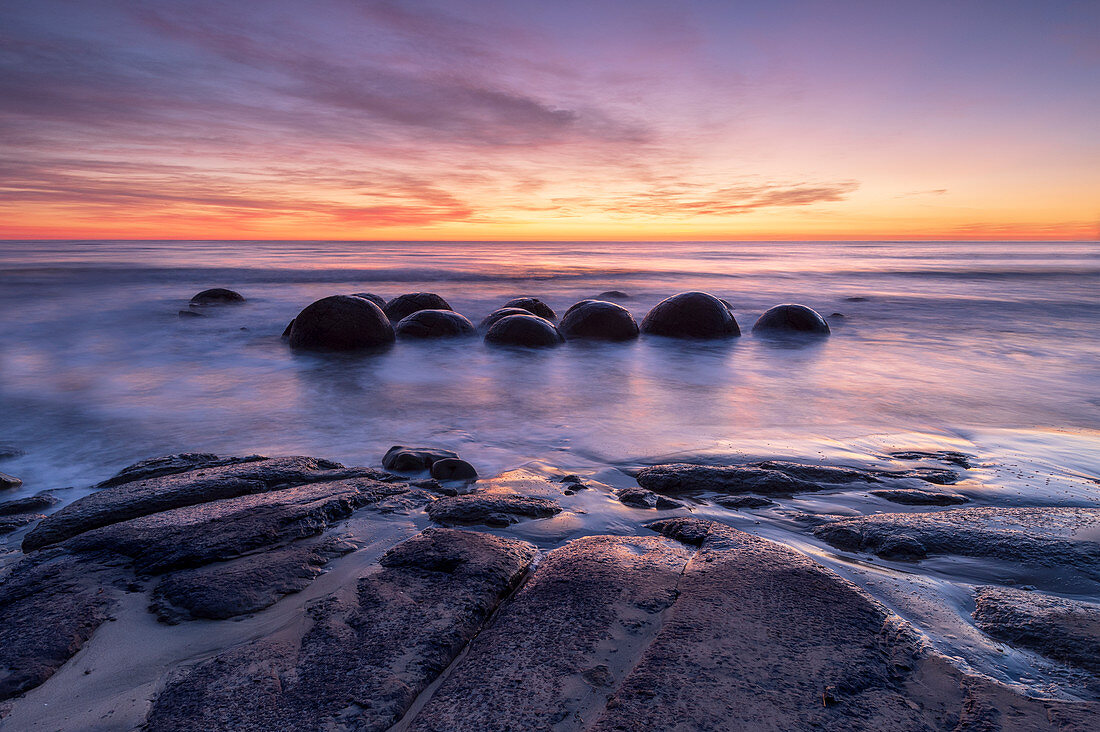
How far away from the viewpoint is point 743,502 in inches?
120

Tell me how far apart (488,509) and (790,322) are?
27.4 feet

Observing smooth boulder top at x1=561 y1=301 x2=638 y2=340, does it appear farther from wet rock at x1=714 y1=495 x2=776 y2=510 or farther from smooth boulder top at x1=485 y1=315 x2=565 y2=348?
A: wet rock at x1=714 y1=495 x2=776 y2=510

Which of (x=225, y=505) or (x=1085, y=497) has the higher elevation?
(x=225, y=505)

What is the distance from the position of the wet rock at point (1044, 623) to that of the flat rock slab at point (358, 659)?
1639 mm

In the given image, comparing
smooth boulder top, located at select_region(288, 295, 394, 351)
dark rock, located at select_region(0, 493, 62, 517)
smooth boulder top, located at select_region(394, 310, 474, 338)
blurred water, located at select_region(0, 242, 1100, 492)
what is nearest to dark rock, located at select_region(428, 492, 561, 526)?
blurred water, located at select_region(0, 242, 1100, 492)

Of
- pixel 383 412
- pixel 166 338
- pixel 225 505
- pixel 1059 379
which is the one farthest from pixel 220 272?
pixel 1059 379

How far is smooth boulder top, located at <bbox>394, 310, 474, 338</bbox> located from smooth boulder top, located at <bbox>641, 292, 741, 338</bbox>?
2918 millimetres

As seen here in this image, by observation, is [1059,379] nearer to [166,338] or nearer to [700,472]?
[700,472]

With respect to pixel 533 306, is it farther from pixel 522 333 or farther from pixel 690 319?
pixel 690 319

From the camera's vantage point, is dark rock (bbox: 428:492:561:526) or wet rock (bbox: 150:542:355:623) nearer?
wet rock (bbox: 150:542:355:623)

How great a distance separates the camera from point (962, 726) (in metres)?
1.46

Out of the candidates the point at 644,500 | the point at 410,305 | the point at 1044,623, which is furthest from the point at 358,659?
the point at 410,305

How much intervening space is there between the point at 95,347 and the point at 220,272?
55.4 feet

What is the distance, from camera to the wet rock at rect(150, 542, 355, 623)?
78.7 inches
